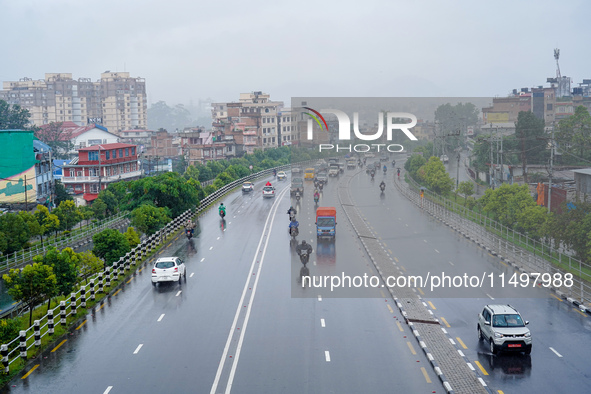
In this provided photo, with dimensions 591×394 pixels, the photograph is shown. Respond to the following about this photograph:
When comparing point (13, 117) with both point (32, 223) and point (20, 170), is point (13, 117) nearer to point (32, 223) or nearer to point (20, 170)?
point (20, 170)

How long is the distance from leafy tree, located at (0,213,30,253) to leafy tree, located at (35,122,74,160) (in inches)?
4039

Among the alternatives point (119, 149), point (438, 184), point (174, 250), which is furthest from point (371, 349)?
point (119, 149)

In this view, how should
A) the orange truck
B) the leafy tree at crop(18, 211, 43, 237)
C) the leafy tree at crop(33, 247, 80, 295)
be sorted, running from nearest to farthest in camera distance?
the leafy tree at crop(33, 247, 80, 295) → the orange truck → the leafy tree at crop(18, 211, 43, 237)

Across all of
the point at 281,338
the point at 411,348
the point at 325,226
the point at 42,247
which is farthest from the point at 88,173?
the point at 411,348

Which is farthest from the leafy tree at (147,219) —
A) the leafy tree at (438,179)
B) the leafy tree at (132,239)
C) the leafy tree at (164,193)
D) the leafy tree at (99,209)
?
the leafy tree at (438,179)

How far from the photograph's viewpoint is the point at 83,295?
101ft

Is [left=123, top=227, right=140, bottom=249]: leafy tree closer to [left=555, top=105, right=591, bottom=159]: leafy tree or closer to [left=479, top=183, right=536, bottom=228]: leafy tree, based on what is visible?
[left=479, top=183, right=536, bottom=228]: leafy tree

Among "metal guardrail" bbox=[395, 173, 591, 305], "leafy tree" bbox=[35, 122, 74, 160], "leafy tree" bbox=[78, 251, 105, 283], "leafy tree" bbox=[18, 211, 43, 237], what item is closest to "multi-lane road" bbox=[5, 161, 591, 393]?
"metal guardrail" bbox=[395, 173, 591, 305]

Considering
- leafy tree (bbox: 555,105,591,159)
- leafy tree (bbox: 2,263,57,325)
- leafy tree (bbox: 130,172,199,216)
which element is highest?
leafy tree (bbox: 555,105,591,159)

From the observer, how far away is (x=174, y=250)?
4703 centimetres

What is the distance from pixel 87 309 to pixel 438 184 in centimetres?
5618

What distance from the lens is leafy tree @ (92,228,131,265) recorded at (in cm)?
3878

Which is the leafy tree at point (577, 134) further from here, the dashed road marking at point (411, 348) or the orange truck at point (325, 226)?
the dashed road marking at point (411, 348)

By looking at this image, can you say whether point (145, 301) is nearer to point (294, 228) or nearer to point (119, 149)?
point (294, 228)
